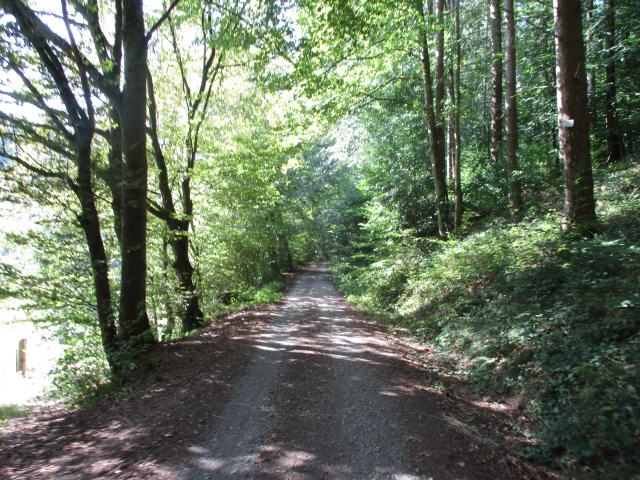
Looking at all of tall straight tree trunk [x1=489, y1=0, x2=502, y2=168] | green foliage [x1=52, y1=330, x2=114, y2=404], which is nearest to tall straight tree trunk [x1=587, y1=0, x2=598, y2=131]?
tall straight tree trunk [x1=489, y1=0, x2=502, y2=168]

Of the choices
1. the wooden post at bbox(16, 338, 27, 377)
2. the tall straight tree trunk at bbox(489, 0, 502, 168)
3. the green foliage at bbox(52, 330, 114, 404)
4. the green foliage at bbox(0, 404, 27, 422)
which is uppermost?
the tall straight tree trunk at bbox(489, 0, 502, 168)

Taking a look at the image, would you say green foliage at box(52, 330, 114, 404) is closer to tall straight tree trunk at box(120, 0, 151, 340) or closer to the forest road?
tall straight tree trunk at box(120, 0, 151, 340)

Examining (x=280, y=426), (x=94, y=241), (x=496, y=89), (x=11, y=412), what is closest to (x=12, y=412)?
(x=11, y=412)

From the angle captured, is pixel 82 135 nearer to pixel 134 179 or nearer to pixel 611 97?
pixel 134 179

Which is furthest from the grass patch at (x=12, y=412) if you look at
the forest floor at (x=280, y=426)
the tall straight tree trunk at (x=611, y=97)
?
the tall straight tree trunk at (x=611, y=97)

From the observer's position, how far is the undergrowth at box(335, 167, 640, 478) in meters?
3.87

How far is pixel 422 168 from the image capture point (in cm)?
1667

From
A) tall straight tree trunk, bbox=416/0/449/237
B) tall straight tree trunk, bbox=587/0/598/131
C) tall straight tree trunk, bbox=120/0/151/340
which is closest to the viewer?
tall straight tree trunk, bbox=120/0/151/340

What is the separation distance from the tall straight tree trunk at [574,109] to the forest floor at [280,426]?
415 centimetres

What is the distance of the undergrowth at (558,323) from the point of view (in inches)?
152

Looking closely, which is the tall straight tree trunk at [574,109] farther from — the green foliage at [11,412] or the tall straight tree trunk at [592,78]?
the green foliage at [11,412]

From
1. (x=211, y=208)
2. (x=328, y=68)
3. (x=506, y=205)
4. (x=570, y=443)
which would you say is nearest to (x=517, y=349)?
(x=570, y=443)

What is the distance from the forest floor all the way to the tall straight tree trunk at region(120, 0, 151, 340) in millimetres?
1413

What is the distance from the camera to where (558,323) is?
5.65 m
